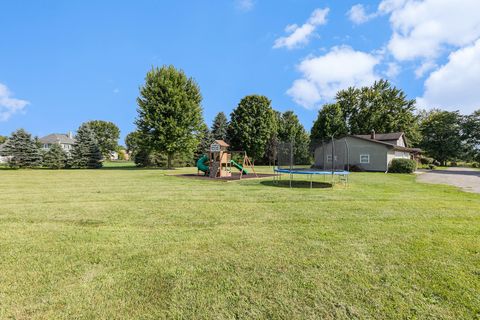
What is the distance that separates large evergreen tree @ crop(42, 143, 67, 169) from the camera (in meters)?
29.2

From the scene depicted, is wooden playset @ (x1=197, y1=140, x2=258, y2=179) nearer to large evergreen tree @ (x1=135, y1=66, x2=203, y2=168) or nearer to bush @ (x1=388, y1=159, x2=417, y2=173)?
large evergreen tree @ (x1=135, y1=66, x2=203, y2=168)

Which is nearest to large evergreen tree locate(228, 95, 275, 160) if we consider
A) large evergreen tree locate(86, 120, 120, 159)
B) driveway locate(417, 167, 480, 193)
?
driveway locate(417, 167, 480, 193)

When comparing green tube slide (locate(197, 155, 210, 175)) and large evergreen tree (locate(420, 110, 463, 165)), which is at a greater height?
large evergreen tree (locate(420, 110, 463, 165))

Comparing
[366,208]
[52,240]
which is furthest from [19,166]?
[366,208]

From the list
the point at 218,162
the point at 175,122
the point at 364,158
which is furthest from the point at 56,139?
the point at 364,158

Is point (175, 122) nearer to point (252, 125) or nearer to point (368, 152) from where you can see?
point (252, 125)

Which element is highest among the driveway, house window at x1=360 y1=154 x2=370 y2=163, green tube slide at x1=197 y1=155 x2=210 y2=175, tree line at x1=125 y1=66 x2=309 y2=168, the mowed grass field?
tree line at x1=125 y1=66 x2=309 y2=168

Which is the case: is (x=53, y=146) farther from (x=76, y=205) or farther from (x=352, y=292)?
(x=352, y=292)

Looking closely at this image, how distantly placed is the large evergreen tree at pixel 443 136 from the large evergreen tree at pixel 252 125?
34204 mm

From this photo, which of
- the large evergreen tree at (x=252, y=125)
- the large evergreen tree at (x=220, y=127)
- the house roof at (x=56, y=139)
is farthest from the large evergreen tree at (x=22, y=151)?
the house roof at (x=56, y=139)

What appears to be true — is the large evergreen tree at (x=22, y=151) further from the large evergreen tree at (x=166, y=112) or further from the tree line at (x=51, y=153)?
the large evergreen tree at (x=166, y=112)

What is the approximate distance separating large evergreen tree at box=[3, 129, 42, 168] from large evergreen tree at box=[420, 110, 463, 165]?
215ft

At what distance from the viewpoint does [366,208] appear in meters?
6.73

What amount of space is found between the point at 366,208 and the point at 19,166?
37834mm
